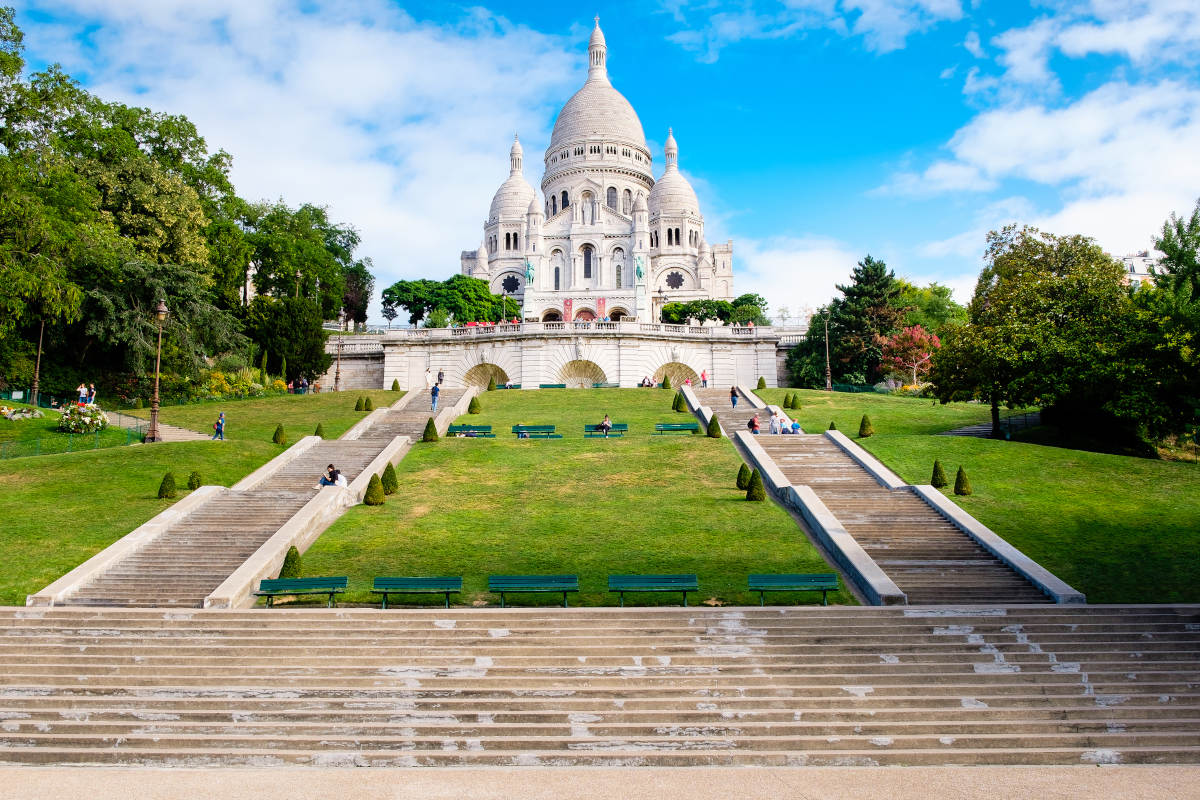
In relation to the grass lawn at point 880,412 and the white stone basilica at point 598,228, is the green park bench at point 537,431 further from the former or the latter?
the white stone basilica at point 598,228

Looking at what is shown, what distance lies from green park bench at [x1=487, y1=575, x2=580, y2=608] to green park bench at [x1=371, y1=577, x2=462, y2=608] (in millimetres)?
751

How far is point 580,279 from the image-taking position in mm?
95625

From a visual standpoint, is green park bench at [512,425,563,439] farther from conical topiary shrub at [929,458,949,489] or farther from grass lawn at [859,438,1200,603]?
conical topiary shrub at [929,458,949,489]

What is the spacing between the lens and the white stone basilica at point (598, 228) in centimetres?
9238

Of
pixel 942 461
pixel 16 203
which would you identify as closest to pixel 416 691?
pixel 942 461

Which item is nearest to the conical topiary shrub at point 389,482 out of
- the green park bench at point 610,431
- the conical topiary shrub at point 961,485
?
the green park bench at point 610,431

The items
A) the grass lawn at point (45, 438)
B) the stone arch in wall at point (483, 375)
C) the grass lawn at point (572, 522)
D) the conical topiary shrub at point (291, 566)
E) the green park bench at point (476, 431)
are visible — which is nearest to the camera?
the conical topiary shrub at point (291, 566)

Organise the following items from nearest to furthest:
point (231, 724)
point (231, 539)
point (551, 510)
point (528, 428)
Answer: point (231, 724)
point (231, 539)
point (551, 510)
point (528, 428)

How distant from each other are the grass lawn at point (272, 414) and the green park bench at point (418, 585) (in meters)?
17.8

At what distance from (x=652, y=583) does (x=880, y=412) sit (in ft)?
80.1

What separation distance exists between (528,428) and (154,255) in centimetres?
2290

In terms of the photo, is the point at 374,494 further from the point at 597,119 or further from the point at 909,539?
the point at 597,119

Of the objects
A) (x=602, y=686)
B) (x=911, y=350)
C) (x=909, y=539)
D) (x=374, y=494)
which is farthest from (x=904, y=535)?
(x=911, y=350)

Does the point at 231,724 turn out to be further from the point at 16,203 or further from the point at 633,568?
the point at 16,203
